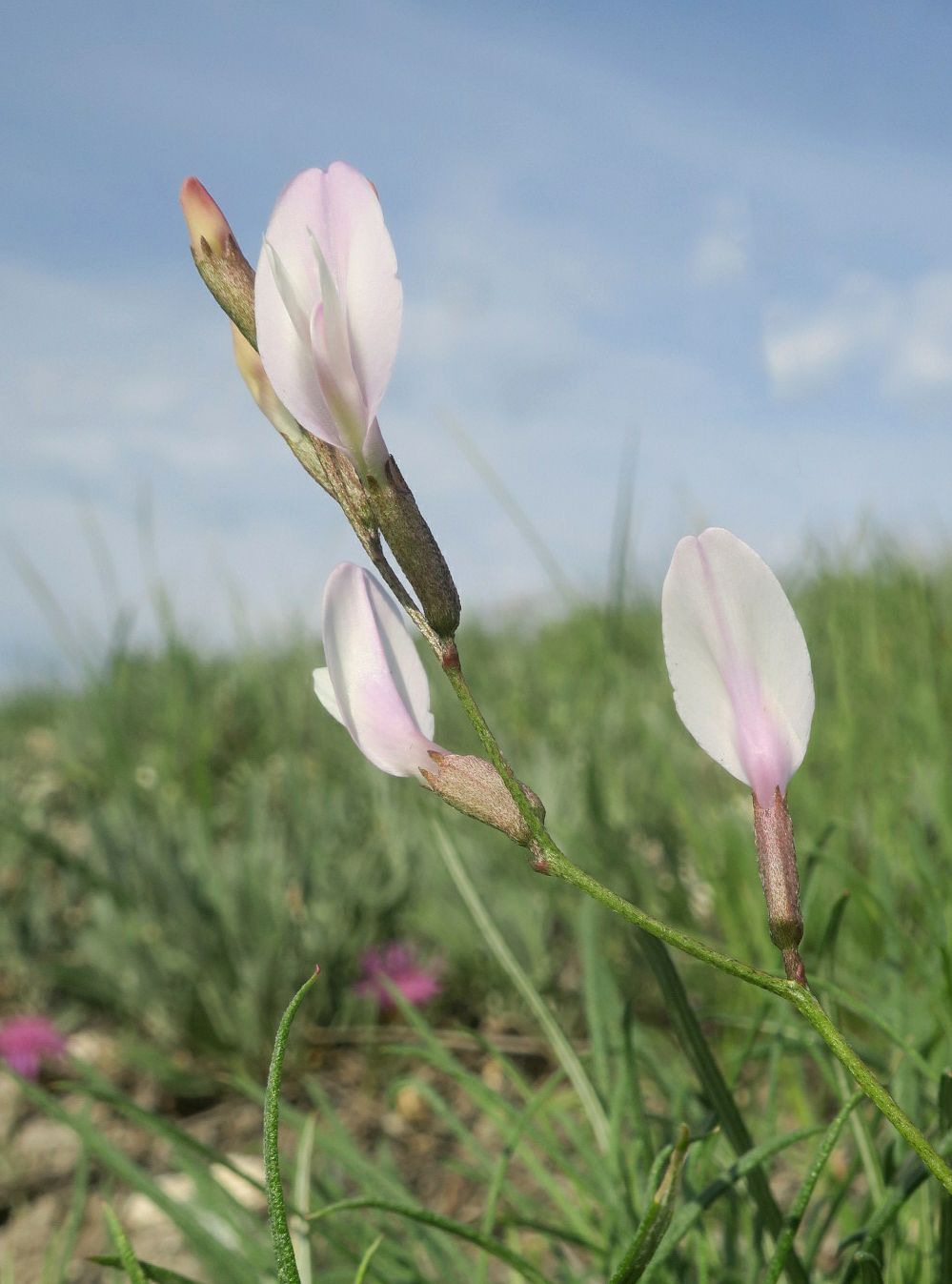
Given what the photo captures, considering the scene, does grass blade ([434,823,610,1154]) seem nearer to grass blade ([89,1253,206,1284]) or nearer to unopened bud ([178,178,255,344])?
grass blade ([89,1253,206,1284])

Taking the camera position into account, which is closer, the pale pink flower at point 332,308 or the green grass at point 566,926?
the pale pink flower at point 332,308

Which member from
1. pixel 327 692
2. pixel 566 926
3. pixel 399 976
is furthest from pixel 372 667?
pixel 566 926

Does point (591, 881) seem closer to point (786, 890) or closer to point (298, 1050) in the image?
point (786, 890)

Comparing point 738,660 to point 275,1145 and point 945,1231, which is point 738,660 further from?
point 945,1231

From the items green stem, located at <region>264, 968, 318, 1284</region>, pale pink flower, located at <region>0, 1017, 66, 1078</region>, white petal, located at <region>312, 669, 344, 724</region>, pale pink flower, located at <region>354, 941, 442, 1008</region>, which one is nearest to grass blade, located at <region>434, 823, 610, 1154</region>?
white petal, located at <region>312, 669, 344, 724</region>

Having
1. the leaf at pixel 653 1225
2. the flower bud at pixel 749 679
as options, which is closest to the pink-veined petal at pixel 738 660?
the flower bud at pixel 749 679

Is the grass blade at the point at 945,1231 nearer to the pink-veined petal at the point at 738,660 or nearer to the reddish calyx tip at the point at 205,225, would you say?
the pink-veined petal at the point at 738,660
